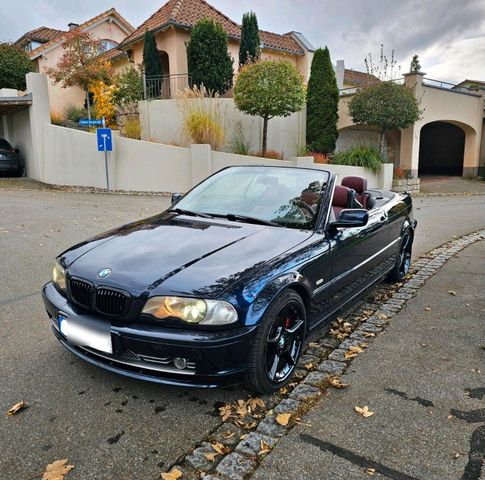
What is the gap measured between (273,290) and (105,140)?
11623mm

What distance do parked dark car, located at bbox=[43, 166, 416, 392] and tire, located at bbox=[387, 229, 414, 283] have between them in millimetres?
1532

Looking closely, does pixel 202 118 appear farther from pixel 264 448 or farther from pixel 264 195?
pixel 264 448

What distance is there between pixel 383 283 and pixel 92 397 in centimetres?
397

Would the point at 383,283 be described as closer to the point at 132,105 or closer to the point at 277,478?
the point at 277,478

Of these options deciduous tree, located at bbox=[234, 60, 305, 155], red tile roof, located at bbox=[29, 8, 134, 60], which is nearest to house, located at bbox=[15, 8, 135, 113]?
red tile roof, located at bbox=[29, 8, 134, 60]

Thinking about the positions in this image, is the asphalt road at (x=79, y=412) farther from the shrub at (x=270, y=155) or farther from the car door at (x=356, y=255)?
the shrub at (x=270, y=155)

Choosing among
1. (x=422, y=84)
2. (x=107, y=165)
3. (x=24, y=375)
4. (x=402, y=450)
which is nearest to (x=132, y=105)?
(x=107, y=165)

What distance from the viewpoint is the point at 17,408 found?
110 inches

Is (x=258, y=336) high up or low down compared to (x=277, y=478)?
up

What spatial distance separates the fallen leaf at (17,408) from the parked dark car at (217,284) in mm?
416

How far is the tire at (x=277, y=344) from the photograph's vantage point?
111 inches

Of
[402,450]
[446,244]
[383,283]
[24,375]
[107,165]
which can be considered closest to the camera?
[402,450]

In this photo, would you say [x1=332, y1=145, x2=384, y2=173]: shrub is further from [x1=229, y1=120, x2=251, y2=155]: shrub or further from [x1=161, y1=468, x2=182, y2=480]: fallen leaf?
[x1=161, y1=468, x2=182, y2=480]: fallen leaf

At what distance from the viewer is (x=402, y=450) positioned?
2494mm
